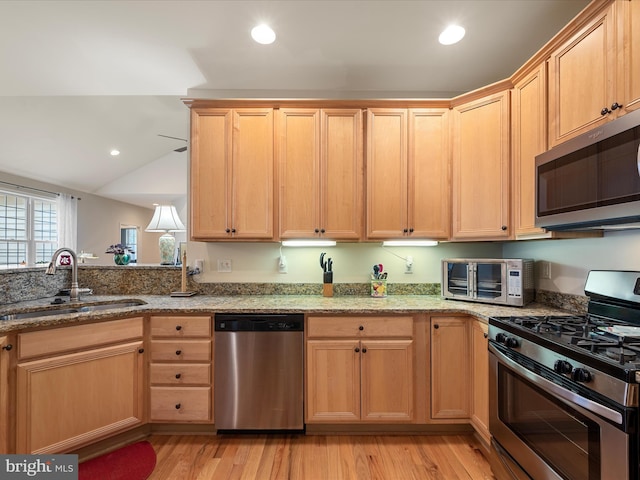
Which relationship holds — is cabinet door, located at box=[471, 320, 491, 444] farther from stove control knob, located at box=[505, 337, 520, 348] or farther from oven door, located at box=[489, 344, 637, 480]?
stove control knob, located at box=[505, 337, 520, 348]

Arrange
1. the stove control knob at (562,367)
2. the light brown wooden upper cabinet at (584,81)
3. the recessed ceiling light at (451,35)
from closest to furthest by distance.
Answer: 1. the stove control knob at (562,367)
2. the light brown wooden upper cabinet at (584,81)
3. the recessed ceiling light at (451,35)

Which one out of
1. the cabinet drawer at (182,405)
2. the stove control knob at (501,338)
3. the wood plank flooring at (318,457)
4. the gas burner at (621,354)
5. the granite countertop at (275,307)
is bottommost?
the wood plank flooring at (318,457)

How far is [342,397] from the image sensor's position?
1991mm

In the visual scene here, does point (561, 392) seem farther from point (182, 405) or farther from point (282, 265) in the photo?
point (182, 405)

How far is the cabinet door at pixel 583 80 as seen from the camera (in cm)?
138

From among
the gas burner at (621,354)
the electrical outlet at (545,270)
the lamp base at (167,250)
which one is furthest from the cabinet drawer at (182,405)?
the electrical outlet at (545,270)

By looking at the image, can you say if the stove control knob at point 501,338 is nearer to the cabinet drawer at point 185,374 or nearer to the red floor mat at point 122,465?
the cabinet drawer at point 185,374

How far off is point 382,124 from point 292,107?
28.5 inches

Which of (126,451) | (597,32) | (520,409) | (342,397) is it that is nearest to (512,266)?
(520,409)

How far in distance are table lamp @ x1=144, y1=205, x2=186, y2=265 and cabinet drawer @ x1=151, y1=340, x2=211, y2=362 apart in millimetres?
987

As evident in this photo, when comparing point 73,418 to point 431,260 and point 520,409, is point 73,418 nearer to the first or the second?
point 520,409

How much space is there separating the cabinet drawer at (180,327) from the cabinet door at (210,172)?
65cm

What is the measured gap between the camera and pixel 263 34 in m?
2.00

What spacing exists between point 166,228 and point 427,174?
2.45 m
